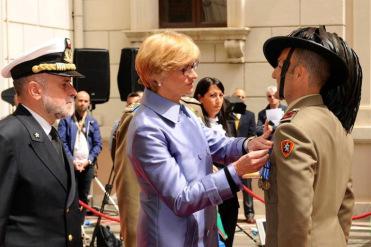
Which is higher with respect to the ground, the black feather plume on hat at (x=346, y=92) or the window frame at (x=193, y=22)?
the window frame at (x=193, y=22)

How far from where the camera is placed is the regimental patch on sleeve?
314 cm

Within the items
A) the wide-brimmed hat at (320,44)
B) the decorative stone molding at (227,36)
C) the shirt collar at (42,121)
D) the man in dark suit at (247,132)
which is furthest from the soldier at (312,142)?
the decorative stone molding at (227,36)

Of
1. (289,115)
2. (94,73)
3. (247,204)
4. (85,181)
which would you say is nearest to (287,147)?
(289,115)

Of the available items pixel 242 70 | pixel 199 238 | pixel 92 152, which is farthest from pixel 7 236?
pixel 242 70

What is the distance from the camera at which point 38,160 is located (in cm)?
348

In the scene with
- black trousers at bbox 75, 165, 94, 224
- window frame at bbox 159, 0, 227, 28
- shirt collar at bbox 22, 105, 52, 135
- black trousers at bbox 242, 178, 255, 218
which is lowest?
black trousers at bbox 242, 178, 255, 218

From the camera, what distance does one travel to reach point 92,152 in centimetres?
1072

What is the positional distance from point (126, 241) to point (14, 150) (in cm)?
181

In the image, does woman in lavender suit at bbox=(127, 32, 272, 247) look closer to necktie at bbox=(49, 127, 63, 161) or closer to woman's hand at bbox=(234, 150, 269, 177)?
woman's hand at bbox=(234, 150, 269, 177)

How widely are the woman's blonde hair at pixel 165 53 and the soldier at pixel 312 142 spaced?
0.36 meters

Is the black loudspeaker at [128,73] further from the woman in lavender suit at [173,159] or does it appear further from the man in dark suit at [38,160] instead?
the woman in lavender suit at [173,159]

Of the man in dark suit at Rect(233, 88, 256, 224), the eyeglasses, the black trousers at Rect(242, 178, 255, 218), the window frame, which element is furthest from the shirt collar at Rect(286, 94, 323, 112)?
the window frame

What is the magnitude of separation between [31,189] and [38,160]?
0.13m

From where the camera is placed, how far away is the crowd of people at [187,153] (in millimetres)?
3213
